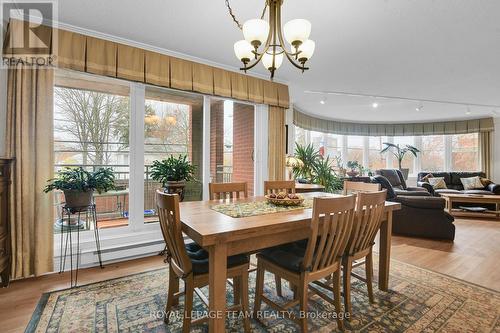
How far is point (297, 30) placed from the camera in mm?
1717

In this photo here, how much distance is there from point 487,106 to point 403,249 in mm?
4797

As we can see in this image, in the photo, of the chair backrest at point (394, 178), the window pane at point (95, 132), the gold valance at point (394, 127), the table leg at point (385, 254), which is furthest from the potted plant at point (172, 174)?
the chair backrest at point (394, 178)

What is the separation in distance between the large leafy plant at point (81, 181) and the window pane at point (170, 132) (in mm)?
811

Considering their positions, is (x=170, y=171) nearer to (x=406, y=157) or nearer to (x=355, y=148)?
(x=355, y=148)

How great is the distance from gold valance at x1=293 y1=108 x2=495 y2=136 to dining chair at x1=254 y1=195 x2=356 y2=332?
15.2ft

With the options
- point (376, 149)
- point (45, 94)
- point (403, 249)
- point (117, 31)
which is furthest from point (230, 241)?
point (376, 149)

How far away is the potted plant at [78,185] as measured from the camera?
2256 mm

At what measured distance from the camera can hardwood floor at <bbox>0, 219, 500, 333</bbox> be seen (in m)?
1.97

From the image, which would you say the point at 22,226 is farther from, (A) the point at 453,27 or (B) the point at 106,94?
(A) the point at 453,27

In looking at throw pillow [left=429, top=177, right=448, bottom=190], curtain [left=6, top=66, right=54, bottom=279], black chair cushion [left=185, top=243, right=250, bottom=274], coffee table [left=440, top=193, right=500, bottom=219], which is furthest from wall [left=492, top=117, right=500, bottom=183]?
curtain [left=6, top=66, right=54, bottom=279]

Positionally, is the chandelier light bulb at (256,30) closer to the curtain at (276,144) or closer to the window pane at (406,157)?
the curtain at (276,144)

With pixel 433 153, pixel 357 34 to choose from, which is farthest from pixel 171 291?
pixel 433 153

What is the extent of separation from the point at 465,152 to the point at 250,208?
27.0ft

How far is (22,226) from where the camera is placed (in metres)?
2.35
